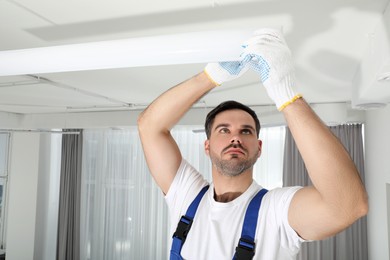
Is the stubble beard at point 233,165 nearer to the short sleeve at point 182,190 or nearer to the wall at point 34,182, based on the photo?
the short sleeve at point 182,190

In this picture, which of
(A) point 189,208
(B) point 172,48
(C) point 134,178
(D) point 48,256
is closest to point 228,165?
(A) point 189,208

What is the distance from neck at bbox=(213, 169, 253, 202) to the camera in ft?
4.83

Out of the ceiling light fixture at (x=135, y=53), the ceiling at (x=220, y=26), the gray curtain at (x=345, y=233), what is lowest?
the gray curtain at (x=345, y=233)

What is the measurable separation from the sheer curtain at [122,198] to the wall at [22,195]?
2.71 feet

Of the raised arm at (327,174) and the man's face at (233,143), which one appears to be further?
the man's face at (233,143)

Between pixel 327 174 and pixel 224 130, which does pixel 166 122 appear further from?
pixel 327 174

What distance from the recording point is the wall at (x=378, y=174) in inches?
129

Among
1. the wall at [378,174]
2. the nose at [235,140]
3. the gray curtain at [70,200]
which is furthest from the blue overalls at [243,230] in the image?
the gray curtain at [70,200]

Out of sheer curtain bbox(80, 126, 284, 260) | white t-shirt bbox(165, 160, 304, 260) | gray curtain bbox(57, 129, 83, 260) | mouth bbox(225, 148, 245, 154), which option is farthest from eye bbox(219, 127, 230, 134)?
gray curtain bbox(57, 129, 83, 260)

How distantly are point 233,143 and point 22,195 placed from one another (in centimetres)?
572

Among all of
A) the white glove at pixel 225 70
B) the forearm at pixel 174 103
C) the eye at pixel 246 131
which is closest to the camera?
the white glove at pixel 225 70

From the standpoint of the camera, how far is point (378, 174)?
12.1 ft

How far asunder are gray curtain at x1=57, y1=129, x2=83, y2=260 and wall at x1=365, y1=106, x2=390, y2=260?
4.67 metres

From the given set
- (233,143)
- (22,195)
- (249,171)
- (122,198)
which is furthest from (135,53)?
(22,195)
